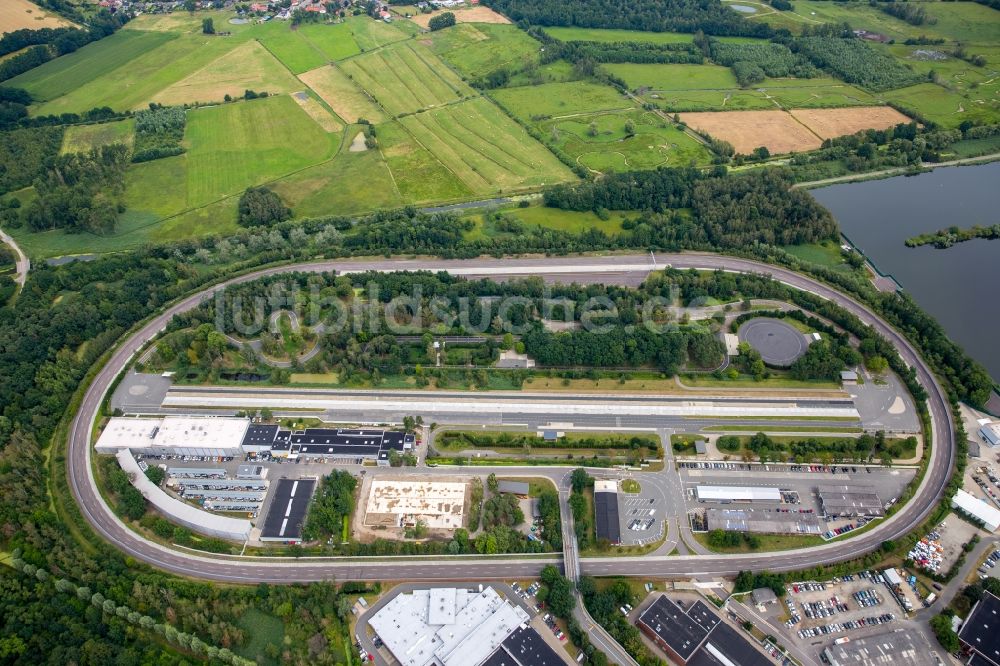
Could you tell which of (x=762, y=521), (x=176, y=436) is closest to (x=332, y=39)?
(x=176, y=436)

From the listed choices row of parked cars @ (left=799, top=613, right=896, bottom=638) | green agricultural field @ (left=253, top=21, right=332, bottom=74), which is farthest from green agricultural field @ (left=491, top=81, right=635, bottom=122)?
row of parked cars @ (left=799, top=613, right=896, bottom=638)

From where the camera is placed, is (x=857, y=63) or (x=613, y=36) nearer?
(x=857, y=63)

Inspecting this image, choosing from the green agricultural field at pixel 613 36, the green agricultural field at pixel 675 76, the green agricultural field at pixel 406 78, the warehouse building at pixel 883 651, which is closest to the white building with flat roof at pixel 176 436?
Result: the warehouse building at pixel 883 651

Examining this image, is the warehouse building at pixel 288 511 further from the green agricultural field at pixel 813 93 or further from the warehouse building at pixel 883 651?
the green agricultural field at pixel 813 93

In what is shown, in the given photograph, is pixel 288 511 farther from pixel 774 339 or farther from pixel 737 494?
pixel 774 339

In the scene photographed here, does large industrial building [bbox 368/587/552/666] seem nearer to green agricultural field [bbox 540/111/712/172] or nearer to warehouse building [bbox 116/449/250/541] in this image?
warehouse building [bbox 116/449/250/541]

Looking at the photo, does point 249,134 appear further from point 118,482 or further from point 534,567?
point 534,567
